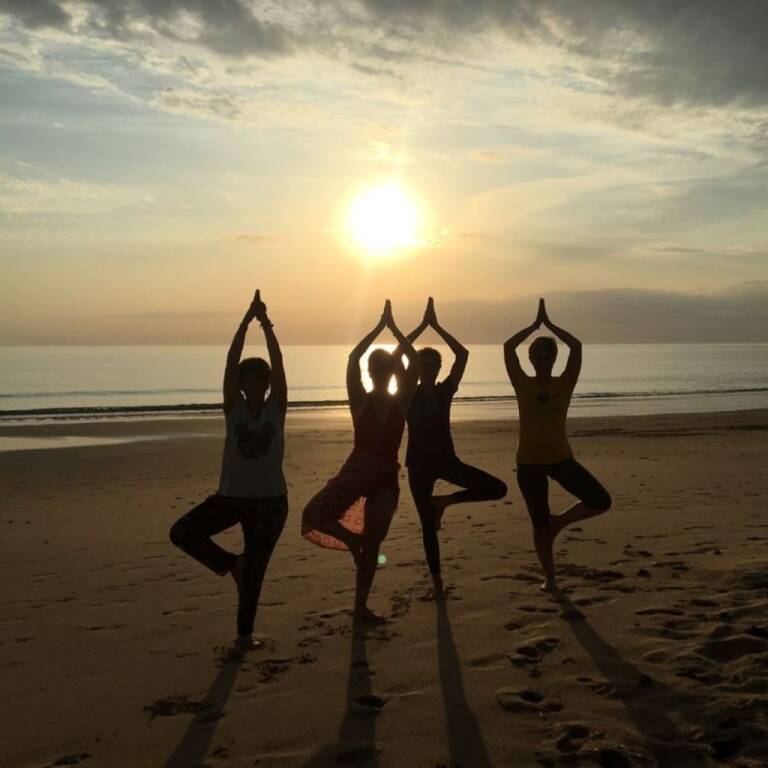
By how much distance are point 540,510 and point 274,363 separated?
2724mm

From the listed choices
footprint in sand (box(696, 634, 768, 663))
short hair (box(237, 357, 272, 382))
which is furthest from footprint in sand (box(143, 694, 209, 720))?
footprint in sand (box(696, 634, 768, 663))

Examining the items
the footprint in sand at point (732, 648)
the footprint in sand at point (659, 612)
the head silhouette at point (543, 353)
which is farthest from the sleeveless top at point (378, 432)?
the footprint in sand at point (732, 648)

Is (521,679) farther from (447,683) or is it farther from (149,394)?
(149,394)

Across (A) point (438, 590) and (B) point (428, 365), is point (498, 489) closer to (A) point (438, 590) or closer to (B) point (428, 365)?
(A) point (438, 590)

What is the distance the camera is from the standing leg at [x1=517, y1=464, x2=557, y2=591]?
6.83 meters

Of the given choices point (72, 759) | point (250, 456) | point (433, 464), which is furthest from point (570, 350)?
point (72, 759)

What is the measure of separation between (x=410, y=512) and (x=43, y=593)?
513 centimetres

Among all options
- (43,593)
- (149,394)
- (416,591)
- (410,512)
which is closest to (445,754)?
(416,591)

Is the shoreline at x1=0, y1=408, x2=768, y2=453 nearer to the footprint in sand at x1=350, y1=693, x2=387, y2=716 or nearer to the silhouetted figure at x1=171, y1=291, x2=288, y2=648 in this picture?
the silhouetted figure at x1=171, y1=291, x2=288, y2=648

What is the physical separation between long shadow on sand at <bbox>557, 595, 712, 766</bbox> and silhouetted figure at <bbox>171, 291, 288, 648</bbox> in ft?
7.52

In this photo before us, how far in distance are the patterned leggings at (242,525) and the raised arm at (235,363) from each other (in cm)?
68

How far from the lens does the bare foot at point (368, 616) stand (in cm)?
609

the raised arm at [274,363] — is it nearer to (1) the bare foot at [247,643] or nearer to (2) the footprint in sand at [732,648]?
(1) the bare foot at [247,643]

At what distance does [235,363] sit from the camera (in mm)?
5688
